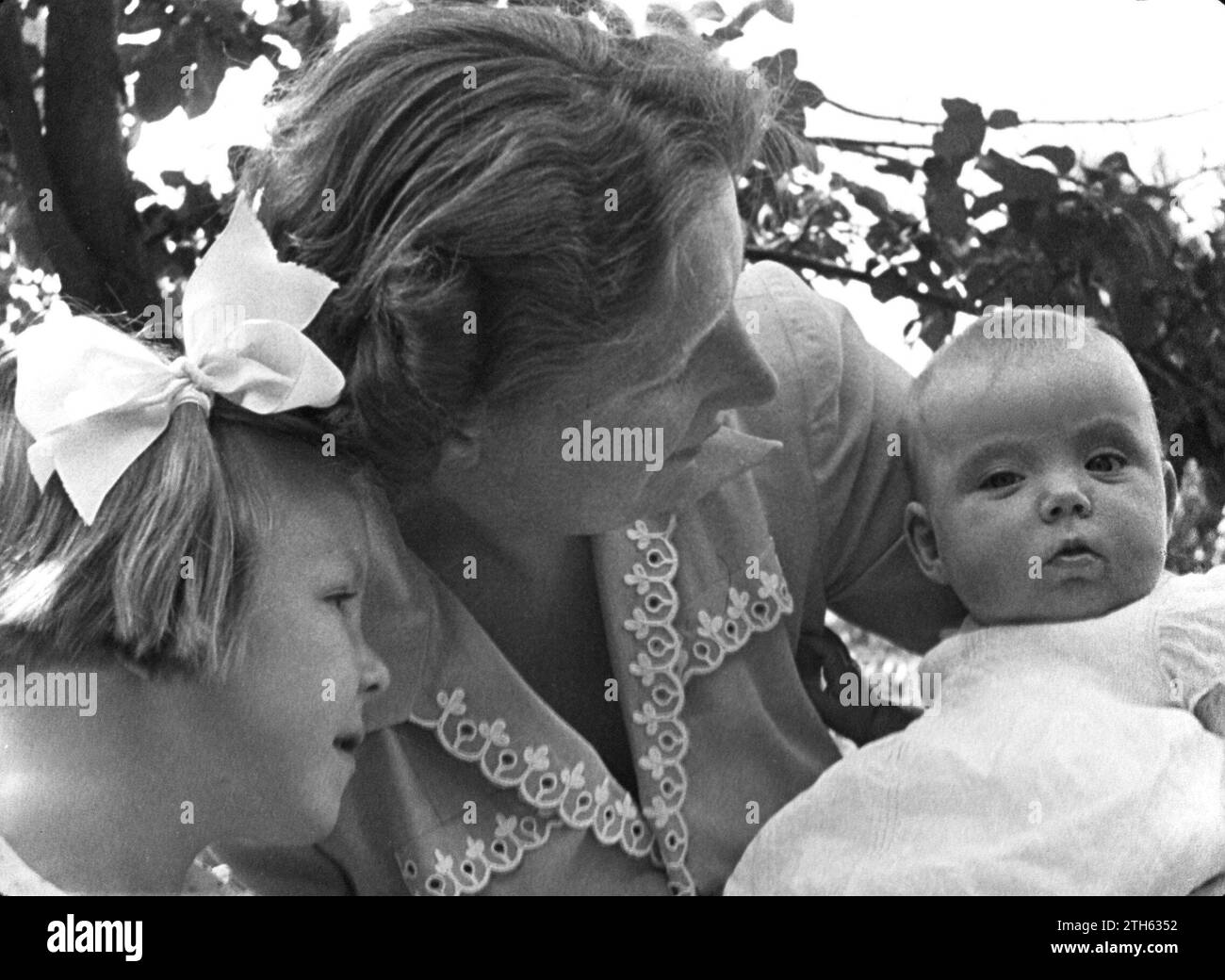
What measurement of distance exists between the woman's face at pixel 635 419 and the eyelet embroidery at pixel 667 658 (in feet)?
0.13

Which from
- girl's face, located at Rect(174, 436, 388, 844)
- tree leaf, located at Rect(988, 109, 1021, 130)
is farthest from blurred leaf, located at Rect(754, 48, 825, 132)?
girl's face, located at Rect(174, 436, 388, 844)

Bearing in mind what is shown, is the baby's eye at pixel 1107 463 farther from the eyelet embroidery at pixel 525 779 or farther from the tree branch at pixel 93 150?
the tree branch at pixel 93 150

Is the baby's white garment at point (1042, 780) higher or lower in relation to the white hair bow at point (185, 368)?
lower

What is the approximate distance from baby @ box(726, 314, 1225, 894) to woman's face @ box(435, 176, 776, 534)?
136mm

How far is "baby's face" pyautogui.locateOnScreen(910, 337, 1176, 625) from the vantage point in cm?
102

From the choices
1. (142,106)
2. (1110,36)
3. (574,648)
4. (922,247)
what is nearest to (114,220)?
(142,106)

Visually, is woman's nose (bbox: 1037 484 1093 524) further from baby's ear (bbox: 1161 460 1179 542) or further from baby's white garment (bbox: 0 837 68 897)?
baby's white garment (bbox: 0 837 68 897)

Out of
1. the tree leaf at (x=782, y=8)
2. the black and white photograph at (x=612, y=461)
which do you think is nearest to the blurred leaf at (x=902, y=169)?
the black and white photograph at (x=612, y=461)

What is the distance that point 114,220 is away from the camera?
3.34ft

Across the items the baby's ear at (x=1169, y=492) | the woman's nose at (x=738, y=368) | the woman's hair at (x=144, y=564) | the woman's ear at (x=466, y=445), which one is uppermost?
the woman's nose at (x=738, y=368)

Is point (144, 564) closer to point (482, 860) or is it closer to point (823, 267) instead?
point (482, 860)

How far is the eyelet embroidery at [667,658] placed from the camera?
3.41ft
